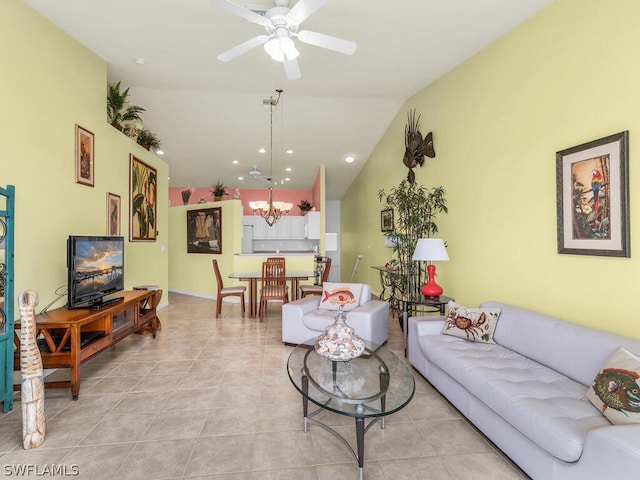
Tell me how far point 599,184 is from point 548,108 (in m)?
0.82

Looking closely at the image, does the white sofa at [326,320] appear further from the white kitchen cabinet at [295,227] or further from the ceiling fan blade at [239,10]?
the white kitchen cabinet at [295,227]

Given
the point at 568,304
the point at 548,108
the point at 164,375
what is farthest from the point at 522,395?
the point at 164,375

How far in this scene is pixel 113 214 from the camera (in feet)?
13.3

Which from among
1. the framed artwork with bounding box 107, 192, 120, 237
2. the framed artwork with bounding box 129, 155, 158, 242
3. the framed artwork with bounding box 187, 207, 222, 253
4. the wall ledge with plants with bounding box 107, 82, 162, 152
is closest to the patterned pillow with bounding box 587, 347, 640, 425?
the framed artwork with bounding box 107, 192, 120, 237

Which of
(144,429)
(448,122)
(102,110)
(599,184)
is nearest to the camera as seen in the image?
(144,429)

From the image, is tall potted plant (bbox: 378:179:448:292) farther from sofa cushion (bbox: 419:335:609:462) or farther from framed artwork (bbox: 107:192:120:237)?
framed artwork (bbox: 107:192:120:237)

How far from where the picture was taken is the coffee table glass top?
161 cm

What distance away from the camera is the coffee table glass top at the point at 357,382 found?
1609mm

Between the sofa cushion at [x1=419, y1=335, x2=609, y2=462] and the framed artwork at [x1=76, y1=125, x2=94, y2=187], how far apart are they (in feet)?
12.8

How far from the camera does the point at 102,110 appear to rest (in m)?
3.77

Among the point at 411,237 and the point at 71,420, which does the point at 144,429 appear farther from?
the point at 411,237

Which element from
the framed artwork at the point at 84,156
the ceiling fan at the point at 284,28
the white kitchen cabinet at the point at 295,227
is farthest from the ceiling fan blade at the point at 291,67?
the white kitchen cabinet at the point at 295,227

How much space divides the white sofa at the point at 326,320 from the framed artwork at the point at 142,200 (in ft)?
8.92

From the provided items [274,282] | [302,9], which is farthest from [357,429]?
[274,282]
